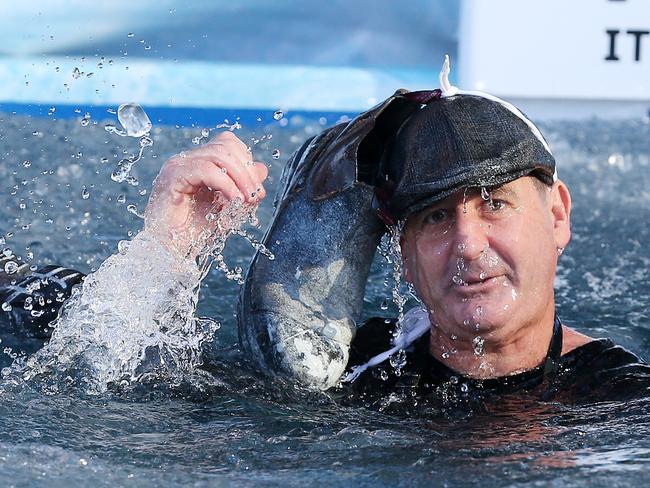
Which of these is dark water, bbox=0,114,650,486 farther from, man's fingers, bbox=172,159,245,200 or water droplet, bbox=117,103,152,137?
water droplet, bbox=117,103,152,137

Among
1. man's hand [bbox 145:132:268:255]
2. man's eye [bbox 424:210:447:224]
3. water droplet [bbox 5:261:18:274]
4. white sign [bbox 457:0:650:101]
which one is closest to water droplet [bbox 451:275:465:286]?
man's eye [bbox 424:210:447:224]

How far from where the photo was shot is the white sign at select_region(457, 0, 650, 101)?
5.00 meters

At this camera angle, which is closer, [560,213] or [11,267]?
[560,213]

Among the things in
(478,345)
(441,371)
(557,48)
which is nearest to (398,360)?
Answer: (441,371)

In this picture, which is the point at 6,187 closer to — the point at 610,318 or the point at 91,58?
the point at 91,58

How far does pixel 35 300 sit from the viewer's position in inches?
101

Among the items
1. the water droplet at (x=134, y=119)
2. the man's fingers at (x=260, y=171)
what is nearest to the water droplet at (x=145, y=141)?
Result: the water droplet at (x=134, y=119)

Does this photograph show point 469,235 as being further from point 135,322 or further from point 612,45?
point 612,45

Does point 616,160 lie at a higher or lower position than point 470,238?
higher

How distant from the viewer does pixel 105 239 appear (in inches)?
148

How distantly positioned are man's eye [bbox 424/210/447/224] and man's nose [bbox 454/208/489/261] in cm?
4

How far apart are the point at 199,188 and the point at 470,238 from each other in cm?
61

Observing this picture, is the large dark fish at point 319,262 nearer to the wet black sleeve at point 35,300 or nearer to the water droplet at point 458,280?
the water droplet at point 458,280

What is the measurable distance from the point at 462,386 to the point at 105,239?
5.84 feet
